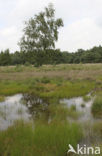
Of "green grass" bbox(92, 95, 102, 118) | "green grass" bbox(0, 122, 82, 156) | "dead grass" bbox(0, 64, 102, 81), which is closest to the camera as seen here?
"green grass" bbox(0, 122, 82, 156)

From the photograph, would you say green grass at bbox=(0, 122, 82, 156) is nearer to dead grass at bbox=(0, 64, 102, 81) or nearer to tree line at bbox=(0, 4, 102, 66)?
dead grass at bbox=(0, 64, 102, 81)

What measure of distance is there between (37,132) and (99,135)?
1.93m

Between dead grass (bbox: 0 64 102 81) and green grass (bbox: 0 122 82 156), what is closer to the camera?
green grass (bbox: 0 122 82 156)

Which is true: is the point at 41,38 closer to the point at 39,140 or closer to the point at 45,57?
the point at 45,57

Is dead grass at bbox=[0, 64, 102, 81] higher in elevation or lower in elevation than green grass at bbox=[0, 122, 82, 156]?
higher

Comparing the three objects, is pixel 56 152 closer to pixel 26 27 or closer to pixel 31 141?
pixel 31 141

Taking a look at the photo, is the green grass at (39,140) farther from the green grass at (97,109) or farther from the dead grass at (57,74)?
the dead grass at (57,74)

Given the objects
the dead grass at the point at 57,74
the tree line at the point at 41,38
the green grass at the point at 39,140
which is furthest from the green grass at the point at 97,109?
the tree line at the point at 41,38

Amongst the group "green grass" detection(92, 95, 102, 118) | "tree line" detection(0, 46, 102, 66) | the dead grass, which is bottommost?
"green grass" detection(92, 95, 102, 118)

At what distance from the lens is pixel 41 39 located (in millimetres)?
30484

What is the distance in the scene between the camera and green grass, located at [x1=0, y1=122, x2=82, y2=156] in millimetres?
3453

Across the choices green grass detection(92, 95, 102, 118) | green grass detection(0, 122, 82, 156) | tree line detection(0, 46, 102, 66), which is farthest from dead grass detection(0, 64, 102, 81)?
green grass detection(0, 122, 82, 156)

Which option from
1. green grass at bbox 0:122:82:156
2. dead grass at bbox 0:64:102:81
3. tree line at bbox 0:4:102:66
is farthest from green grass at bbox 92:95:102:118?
tree line at bbox 0:4:102:66

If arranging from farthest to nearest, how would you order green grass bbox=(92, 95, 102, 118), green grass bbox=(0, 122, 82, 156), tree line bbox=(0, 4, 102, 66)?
1. tree line bbox=(0, 4, 102, 66)
2. green grass bbox=(92, 95, 102, 118)
3. green grass bbox=(0, 122, 82, 156)
